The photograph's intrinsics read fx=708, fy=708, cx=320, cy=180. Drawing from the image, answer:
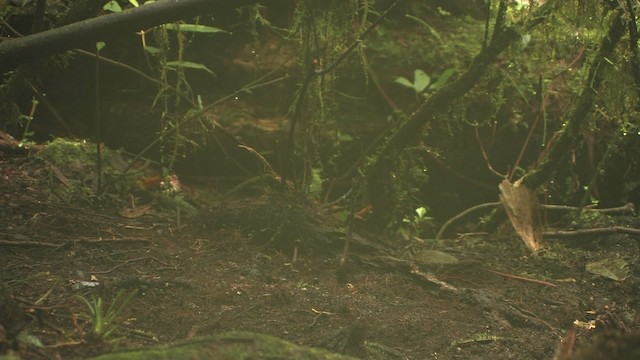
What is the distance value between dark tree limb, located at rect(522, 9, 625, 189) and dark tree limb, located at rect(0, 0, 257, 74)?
188 cm

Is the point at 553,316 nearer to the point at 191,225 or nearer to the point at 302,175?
the point at 302,175

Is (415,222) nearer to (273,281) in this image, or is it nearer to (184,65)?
(273,281)

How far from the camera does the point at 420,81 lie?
4.24m

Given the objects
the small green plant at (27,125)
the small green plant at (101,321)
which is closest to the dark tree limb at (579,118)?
the small green plant at (101,321)

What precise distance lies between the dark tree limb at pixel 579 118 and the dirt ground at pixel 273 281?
0.39m

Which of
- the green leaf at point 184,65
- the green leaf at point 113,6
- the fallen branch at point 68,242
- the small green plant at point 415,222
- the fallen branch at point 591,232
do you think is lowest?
the fallen branch at point 68,242

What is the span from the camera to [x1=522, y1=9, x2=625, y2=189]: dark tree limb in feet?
11.7

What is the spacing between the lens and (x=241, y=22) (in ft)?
15.3

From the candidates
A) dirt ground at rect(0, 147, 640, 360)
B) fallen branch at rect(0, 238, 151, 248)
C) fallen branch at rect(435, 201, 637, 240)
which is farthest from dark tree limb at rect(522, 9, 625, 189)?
fallen branch at rect(0, 238, 151, 248)

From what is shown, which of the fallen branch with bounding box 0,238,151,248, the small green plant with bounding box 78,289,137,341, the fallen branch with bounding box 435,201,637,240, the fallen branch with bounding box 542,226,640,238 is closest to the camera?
the small green plant with bounding box 78,289,137,341

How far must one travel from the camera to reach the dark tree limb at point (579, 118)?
356 cm

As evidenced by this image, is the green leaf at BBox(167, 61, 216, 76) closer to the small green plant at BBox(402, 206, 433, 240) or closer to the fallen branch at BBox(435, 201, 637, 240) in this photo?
the small green plant at BBox(402, 206, 433, 240)

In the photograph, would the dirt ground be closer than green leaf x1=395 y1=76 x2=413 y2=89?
Yes

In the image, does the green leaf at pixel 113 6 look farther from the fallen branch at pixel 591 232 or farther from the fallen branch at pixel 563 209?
the fallen branch at pixel 591 232
